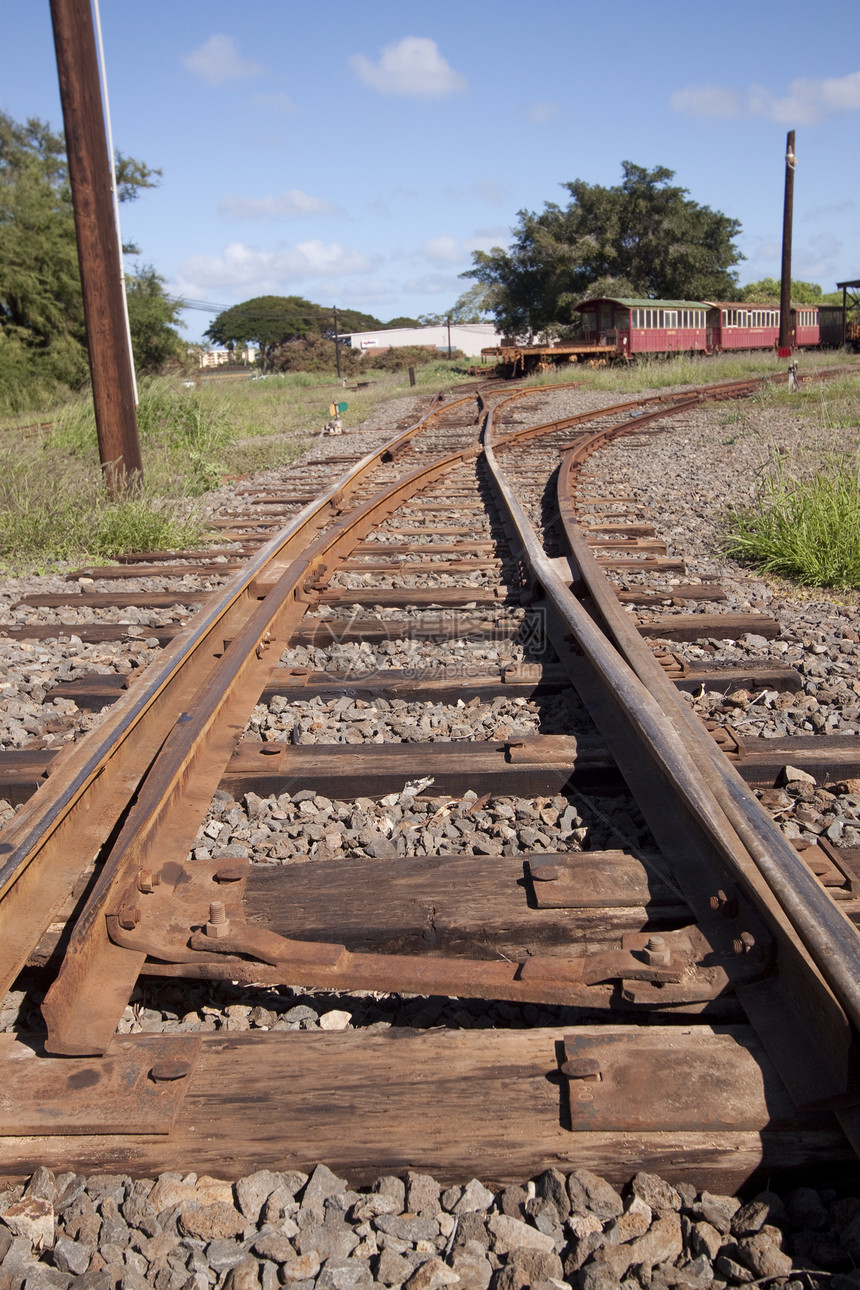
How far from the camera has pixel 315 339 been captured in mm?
69375

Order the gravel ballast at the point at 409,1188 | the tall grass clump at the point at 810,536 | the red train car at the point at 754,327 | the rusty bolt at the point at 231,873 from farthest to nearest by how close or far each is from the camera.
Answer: the red train car at the point at 754,327 < the tall grass clump at the point at 810,536 < the rusty bolt at the point at 231,873 < the gravel ballast at the point at 409,1188

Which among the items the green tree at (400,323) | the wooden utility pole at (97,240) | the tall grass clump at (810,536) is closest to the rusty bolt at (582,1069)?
the tall grass clump at (810,536)

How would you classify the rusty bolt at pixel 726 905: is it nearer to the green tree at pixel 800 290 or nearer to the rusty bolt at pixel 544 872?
the rusty bolt at pixel 544 872

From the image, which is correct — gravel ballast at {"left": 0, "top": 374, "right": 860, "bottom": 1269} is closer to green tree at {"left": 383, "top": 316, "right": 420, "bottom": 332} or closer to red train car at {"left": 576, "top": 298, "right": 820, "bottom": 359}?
red train car at {"left": 576, "top": 298, "right": 820, "bottom": 359}

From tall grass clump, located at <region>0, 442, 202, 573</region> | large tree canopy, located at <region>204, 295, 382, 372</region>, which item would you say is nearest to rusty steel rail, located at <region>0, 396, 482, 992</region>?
tall grass clump, located at <region>0, 442, 202, 573</region>

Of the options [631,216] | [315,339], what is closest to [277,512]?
[631,216]

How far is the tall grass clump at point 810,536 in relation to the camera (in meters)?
4.59

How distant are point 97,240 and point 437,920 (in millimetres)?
6341

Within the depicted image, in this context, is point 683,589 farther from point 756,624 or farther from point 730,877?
point 730,877

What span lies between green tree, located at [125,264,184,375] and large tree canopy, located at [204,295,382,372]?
4364 cm

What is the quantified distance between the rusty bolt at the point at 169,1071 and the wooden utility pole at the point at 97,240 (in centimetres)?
559

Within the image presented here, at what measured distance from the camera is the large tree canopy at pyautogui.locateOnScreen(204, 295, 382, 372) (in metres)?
83.0

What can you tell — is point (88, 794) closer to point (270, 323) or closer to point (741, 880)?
point (741, 880)

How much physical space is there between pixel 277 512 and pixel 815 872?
5.52 metres
